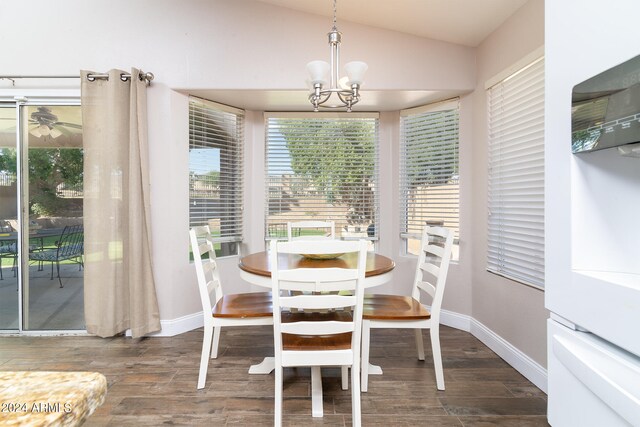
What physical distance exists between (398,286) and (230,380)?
204 centimetres

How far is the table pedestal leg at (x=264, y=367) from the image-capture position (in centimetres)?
222

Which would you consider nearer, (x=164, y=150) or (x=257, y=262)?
(x=257, y=262)

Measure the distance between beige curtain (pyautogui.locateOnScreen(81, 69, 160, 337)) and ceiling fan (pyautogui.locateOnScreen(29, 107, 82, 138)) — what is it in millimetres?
409

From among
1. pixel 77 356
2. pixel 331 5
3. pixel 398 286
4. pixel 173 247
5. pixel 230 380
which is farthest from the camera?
pixel 398 286

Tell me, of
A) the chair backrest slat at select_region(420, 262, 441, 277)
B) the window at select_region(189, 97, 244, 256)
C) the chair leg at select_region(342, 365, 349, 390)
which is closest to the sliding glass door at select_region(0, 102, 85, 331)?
the window at select_region(189, 97, 244, 256)

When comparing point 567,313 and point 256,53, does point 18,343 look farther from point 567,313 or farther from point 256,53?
point 567,313

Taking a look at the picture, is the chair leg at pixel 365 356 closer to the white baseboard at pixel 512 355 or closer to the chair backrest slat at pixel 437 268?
the chair backrest slat at pixel 437 268

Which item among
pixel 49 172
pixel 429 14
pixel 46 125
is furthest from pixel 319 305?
pixel 46 125

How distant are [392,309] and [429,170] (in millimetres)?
1730

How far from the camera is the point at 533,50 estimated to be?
2158mm

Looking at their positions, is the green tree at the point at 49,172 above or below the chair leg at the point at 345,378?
above

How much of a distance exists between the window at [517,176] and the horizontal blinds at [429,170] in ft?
1.46

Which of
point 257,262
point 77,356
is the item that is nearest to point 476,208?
point 257,262

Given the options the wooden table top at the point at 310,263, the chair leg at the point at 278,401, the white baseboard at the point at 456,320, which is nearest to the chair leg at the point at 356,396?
the chair leg at the point at 278,401
